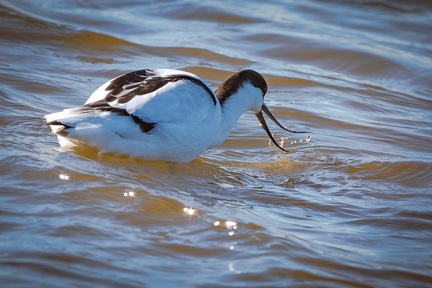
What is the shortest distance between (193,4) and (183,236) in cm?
847

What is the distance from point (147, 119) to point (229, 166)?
1.26 metres

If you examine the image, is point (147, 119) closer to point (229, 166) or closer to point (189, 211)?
point (189, 211)

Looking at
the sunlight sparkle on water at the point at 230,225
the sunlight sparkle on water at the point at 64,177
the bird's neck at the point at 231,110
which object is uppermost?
the bird's neck at the point at 231,110

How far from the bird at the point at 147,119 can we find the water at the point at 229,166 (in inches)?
8.4

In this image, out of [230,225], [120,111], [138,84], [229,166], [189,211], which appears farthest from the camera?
[229,166]

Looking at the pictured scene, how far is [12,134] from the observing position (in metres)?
6.95

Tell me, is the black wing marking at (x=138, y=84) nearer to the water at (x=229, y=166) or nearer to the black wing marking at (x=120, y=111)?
the black wing marking at (x=120, y=111)

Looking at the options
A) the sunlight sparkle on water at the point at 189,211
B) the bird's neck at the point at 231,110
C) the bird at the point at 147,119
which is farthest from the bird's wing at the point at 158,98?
the sunlight sparkle on water at the point at 189,211

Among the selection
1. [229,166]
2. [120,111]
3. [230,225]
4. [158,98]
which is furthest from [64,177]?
[229,166]

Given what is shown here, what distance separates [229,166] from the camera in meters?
7.45

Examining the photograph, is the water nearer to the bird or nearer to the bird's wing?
the bird

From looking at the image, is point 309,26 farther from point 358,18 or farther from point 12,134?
point 12,134

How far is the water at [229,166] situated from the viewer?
4.98 meters

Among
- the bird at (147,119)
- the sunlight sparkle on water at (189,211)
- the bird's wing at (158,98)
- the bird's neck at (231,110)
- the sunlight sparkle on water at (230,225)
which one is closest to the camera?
the sunlight sparkle on water at (230,225)
